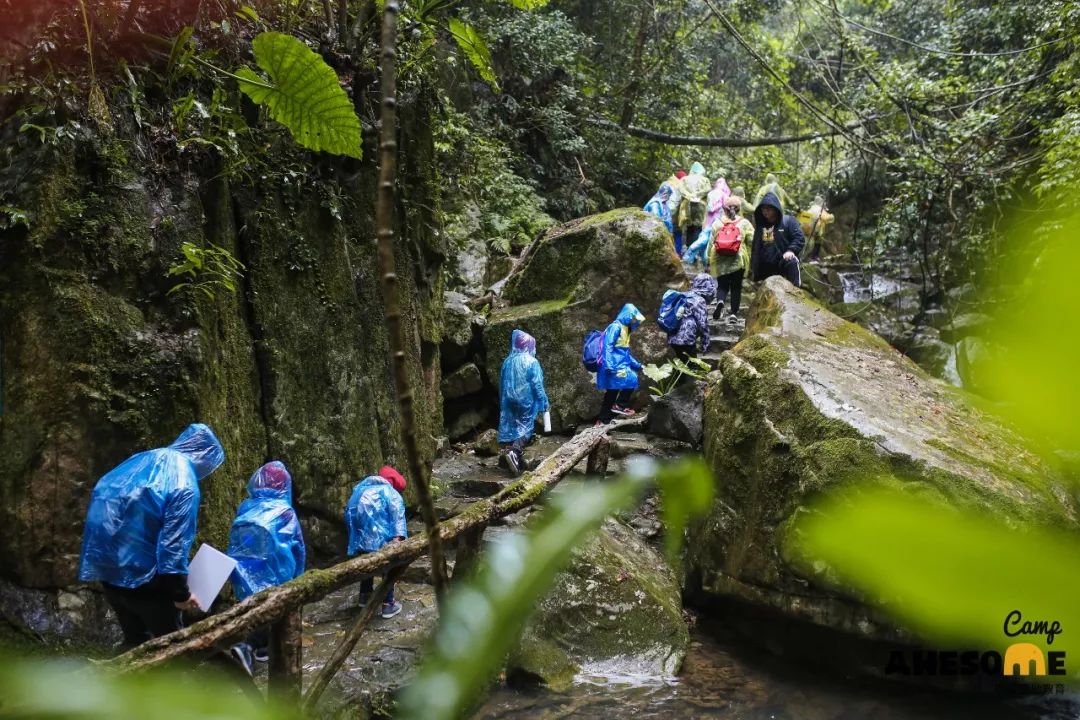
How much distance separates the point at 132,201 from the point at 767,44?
14786 mm

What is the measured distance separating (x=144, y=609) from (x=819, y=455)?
3.92m

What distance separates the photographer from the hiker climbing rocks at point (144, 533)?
3283 millimetres

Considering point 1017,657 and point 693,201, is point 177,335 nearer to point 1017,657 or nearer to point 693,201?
point 1017,657

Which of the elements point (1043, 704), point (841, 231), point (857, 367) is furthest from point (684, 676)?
point (841, 231)

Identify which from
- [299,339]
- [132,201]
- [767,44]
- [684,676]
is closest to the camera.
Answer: [132,201]

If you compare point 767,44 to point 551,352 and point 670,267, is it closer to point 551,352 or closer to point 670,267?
point 670,267

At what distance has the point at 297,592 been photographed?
10.3ft

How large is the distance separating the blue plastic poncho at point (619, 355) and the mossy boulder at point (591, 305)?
1.24 m

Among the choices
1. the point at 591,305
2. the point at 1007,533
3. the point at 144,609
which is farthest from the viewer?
the point at 591,305

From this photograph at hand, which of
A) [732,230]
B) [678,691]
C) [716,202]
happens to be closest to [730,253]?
[732,230]

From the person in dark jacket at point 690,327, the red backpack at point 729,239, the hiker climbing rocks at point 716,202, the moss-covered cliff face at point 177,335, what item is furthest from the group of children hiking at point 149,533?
the hiker climbing rocks at point 716,202

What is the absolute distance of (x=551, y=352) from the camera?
10.1 meters

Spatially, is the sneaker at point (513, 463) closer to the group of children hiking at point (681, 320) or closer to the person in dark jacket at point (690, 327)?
the group of children hiking at point (681, 320)

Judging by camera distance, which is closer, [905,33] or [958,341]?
[958,341]
